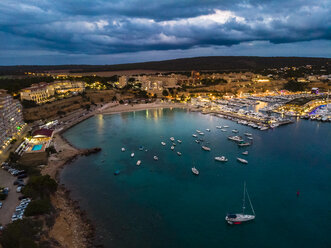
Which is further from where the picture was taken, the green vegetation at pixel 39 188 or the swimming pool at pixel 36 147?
the swimming pool at pixel 36 147

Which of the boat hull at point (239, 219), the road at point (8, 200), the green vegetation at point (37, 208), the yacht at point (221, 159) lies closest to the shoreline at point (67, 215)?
the green vegetation at point (37, 208)

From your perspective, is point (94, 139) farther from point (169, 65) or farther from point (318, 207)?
point (169, 65)

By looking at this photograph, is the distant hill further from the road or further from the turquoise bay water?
the road

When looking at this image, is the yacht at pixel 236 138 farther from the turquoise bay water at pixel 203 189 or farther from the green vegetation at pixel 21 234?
the green vegetation at pixel 21 234

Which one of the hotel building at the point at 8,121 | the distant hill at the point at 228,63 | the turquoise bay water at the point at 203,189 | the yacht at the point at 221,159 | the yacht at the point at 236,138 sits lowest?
the turquoise bay water at the point at 203,189

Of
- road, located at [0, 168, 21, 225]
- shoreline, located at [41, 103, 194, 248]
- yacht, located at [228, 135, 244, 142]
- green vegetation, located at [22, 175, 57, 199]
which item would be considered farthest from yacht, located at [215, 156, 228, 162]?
road, located at [0, 168, 21, 225]

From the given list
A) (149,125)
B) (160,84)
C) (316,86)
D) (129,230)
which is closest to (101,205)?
(129,230)

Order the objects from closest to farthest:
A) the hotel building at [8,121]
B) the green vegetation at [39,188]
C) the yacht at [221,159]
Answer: the green vegetation at [39,188] < the yacht at [221,159] < the hotel building at [8,121]
